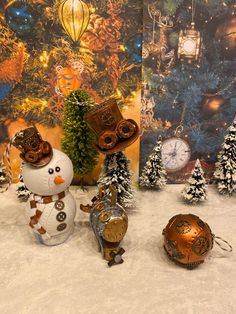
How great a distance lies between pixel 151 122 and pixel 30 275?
91 cm

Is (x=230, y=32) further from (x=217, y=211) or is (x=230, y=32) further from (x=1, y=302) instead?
(x=1, y=302)

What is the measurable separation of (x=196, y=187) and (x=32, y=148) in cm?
82

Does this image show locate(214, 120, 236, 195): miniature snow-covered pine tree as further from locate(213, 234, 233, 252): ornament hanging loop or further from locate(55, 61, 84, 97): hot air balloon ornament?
locate(55, 61, 84, 97): hot air balloon ornament

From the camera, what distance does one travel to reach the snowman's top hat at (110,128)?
1365 mm

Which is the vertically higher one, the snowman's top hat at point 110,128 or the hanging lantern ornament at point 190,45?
the hanging lantern ornament at point 190,45

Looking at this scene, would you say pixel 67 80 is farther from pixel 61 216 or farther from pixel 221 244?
pixel 221 244

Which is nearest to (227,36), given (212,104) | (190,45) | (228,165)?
(190,45)

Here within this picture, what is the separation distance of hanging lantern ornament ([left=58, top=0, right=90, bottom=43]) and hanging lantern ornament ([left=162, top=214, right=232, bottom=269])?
0.94 meters

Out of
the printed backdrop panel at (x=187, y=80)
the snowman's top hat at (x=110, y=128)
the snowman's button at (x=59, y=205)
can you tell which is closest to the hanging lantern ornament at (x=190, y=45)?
the printed backdrop panel at (x=187, y=80)

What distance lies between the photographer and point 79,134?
5.31ft

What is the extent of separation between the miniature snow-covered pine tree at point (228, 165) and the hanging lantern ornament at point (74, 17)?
85cm

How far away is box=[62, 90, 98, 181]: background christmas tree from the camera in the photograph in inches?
62.1

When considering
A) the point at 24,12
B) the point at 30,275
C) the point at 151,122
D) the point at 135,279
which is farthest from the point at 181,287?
the point at 24,12

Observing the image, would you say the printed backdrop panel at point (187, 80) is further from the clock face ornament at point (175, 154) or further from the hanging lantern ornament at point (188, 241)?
the hanging lantern ornament at point (188, 241)
